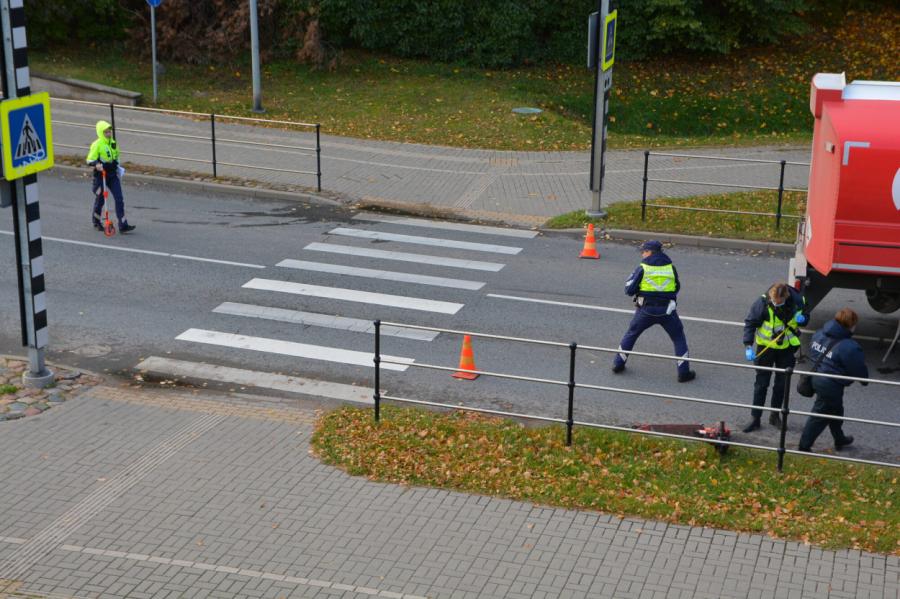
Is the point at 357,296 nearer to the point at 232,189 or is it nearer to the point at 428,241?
the point at 428,241

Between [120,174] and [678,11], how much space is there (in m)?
19.6

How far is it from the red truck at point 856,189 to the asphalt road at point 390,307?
46.8 inches

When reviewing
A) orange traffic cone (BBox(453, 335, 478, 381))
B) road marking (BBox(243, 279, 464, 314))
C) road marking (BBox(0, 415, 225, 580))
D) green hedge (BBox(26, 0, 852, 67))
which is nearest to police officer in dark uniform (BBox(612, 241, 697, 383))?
orange traffic cone (BBox(453, 335, 478, 381))

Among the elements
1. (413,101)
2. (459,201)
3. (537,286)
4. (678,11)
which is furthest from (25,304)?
(678,11)

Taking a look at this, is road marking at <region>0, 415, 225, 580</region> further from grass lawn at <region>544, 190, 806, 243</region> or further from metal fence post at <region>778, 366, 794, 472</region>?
grass lawn at <region>544, 190, 806, 243</region>

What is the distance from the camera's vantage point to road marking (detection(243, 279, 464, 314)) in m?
15.8

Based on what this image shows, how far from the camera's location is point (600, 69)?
19250 millimetres

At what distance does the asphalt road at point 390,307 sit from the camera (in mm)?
13273

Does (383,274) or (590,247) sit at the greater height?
(590,247)

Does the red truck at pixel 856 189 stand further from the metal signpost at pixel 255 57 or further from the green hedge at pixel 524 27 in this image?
the green hedge at pixel 524 27

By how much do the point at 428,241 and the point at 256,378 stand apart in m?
6.19

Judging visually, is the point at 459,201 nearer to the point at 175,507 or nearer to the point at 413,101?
the point at 413,101

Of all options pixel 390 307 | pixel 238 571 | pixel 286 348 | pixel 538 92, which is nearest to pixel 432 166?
pixel 538 92

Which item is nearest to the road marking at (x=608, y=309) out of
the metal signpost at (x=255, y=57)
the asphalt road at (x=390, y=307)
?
the asphalt road at (x=390, y=307)
